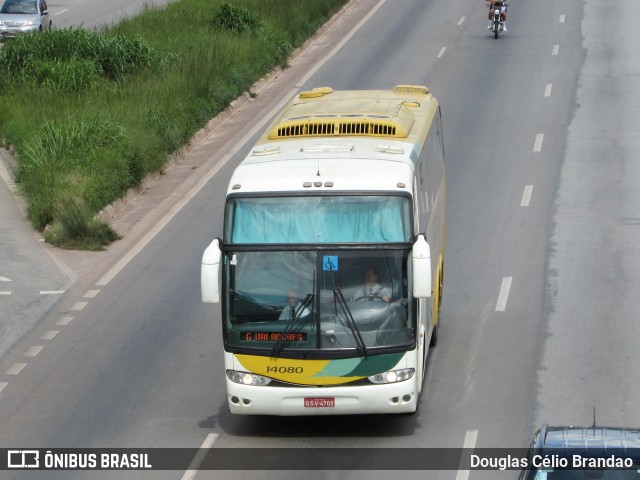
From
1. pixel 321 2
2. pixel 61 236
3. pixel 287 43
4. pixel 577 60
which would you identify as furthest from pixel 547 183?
pixel 321 2

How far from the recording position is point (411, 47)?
4066 centimetres

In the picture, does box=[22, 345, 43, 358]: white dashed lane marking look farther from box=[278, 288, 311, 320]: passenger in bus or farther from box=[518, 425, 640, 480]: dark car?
box=[518, 425, 640, 480]: dark car

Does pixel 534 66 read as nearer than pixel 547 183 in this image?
No

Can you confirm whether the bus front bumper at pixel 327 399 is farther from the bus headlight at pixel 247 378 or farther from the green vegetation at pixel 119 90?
the green vegetation at pixel 119 90

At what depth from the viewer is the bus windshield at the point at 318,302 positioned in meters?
14.2

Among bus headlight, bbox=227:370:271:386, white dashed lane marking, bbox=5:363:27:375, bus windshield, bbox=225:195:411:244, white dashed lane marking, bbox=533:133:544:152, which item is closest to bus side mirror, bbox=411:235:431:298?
bus windshield, bbox=225:195:411:244

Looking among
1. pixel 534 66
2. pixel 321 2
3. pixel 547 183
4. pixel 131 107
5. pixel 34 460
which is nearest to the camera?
pixel 34 460

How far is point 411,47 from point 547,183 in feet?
50.1

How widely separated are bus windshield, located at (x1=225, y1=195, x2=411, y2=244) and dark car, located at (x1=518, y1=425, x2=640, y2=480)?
15.0 feet

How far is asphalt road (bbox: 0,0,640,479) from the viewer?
50.0 ft

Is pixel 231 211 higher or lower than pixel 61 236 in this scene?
higher

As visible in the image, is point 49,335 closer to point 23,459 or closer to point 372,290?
point 23,459

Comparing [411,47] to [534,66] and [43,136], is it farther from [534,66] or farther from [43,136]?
[43,136]

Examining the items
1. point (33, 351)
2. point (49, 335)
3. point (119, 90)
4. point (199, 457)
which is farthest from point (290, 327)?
point (119, 90)
